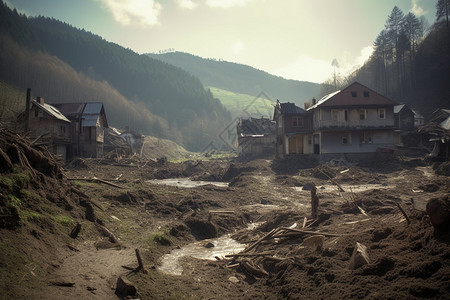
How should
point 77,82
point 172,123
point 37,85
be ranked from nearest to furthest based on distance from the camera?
1. point 37,85
2. point 77,82
3. point 172,123

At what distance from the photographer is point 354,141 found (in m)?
35.9

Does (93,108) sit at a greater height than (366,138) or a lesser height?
greater

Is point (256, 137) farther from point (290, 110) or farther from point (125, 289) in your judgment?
point (125, 289)

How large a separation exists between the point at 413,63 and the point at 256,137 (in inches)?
1790

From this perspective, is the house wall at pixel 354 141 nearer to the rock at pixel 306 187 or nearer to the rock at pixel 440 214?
the rock at pixel 306 187

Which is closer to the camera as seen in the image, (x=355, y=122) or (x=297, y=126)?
(x=355, y=122)

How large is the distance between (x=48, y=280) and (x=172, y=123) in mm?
110376

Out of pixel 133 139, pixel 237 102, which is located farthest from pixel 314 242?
pixel 237 102

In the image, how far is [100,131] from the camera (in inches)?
1698

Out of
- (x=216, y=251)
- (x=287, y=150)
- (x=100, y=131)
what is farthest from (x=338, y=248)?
(x=100, y=131)

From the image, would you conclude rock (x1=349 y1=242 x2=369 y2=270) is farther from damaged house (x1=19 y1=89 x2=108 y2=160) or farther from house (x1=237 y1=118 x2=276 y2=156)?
house (x1=237 y1=118 x2=276 y2=156)

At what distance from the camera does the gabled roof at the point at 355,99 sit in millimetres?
36094

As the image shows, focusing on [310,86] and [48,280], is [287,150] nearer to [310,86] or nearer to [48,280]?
[48,280]

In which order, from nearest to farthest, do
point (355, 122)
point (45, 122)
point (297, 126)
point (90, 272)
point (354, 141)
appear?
point (90, 272), point (45, 122), point (354, 141), point (355, 122), point (297, 126)
